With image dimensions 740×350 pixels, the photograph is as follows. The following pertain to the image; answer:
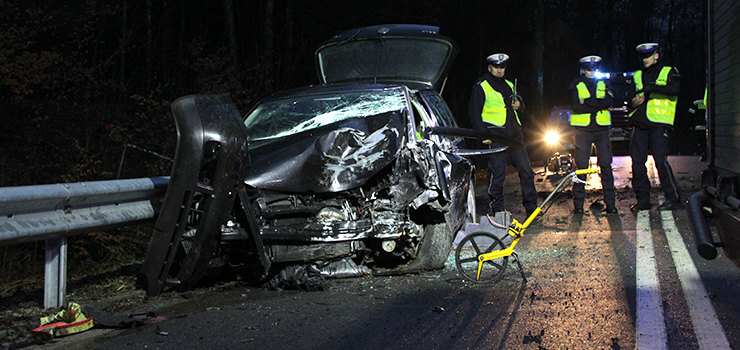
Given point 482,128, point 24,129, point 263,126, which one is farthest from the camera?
Answer: point 24,129

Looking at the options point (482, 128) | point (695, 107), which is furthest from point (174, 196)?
point (695, 107)

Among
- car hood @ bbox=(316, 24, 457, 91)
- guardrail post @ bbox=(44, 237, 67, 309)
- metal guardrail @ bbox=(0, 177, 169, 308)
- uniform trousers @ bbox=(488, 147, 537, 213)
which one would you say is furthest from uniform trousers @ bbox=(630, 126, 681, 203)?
guardrail post @ bbox=(44, 237, 67, 309)

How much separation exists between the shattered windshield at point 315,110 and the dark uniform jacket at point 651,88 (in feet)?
13.4

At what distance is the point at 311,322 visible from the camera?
4.01 m

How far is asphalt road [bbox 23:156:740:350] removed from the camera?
3.57 meters

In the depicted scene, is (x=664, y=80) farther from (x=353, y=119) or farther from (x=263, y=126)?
(x=263, y=126)

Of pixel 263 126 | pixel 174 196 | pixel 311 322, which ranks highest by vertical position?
pixel 263 126

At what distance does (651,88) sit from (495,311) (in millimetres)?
5614

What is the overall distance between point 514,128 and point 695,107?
5933 millimetres

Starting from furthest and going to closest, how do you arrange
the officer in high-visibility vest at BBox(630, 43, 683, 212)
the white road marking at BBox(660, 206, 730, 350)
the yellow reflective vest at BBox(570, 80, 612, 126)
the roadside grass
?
the yellow reflective vest at BBox(570, 80, 612, 126)
the officer in high-visibility vest at BBox(630, 43, 683, 212)
the roadside grass
the white road marking at BBox(660, 206, 730, 350)

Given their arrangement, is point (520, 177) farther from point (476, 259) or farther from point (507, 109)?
point (476, 259)

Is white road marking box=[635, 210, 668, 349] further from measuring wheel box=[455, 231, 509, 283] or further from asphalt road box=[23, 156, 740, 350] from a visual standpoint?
measuring wheel box=[455, 231, 509, 283]

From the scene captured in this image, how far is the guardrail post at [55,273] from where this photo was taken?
436 centimetres

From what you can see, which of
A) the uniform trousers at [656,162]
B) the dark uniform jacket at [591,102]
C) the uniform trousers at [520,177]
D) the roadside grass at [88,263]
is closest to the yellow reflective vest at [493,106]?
the uniform trousers at [520,177]
